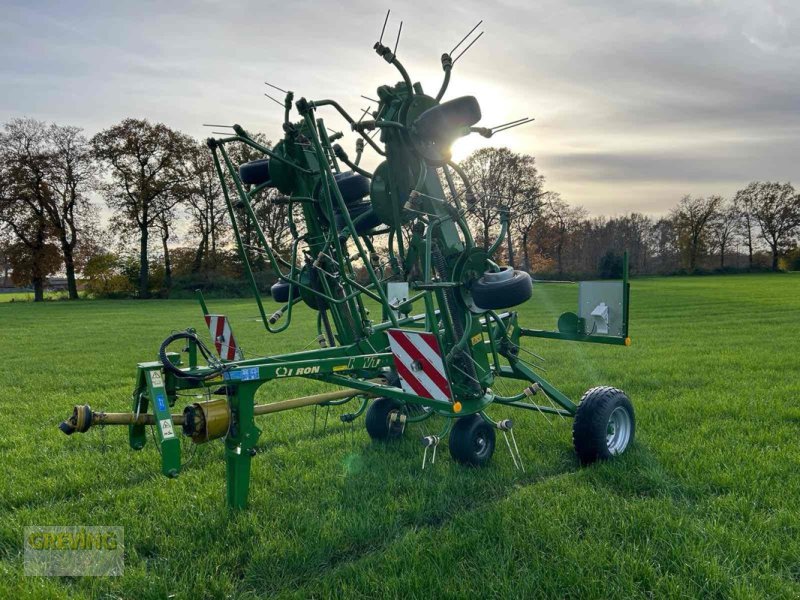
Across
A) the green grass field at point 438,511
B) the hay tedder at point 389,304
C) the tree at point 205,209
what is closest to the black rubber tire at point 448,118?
the hay tedder at point 389,304

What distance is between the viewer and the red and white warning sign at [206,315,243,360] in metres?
5.54

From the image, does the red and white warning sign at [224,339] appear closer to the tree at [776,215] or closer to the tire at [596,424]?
the tire at [596,424]

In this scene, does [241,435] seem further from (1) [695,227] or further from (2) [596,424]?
(1) [695,227]

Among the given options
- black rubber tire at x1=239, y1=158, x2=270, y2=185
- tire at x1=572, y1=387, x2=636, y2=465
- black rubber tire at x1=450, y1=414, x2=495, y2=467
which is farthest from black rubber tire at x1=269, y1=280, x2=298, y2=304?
tire at x1=572, y1=387, x2=636, y2=465

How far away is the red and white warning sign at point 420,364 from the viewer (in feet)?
15.4

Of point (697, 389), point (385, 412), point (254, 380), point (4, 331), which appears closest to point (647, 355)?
point (697, 389)

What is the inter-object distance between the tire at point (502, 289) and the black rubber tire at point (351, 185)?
165 cm

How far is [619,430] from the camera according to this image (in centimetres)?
577

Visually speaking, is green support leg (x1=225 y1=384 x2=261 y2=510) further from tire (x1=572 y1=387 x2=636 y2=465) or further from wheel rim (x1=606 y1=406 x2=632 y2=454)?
wheel rim (x1=606 y1=406 x2=632 y2=454)

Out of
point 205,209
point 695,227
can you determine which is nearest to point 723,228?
point 695,227

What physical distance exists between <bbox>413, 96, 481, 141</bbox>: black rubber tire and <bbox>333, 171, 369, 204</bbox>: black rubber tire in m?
1.14

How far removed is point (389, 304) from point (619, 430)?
261cm

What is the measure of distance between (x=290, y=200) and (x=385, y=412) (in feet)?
8.83

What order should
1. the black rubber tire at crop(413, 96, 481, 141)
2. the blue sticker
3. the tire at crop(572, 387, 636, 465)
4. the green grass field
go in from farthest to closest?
the tire at crop(572, 387, 636, 465) → the black rubber tire at crop(413, 96, 481, 141) → the blue sticker → the green grass field
